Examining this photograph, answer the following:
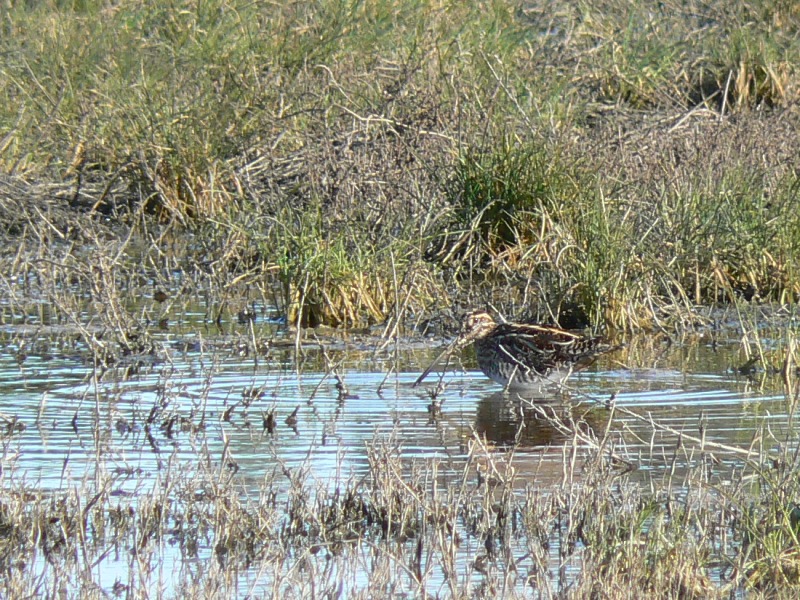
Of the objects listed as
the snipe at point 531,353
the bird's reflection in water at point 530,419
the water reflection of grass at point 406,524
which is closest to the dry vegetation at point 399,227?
the water reflection of grass at point 406,524

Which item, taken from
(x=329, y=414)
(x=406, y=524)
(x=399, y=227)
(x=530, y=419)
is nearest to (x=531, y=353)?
(x=530, y=419)

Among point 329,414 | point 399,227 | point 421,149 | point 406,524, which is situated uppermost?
point 421,149

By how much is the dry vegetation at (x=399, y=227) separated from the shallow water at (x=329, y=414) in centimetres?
11

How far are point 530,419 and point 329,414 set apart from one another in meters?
0.91

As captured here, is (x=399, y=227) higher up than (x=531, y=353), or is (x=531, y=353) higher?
(x=399, y=227)

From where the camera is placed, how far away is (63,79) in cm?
1371

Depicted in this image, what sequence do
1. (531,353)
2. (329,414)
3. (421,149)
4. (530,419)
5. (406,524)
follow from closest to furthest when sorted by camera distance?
(406,524) < (329,414) < (530,419) < (531,353) < (421,149)

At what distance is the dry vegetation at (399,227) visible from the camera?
499 cm

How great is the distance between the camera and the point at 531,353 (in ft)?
26.9

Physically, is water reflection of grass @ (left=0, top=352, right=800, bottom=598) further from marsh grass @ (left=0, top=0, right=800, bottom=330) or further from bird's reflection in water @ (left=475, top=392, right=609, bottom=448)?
marsh grass @ (left=0, top=0, right=800, bottom=330)

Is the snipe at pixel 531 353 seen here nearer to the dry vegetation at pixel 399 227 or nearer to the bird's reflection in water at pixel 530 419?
the bird's reflection in water at pixel 530 419

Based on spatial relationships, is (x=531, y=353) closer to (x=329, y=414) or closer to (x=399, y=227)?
(x=329, y=414)

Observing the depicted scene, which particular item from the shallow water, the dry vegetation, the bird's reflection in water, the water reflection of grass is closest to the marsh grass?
the dry vegetation

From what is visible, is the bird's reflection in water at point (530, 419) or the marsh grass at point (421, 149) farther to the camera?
the marsh grass at point (421, 149)
